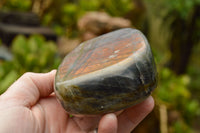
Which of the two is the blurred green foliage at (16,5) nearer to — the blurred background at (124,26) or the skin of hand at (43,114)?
the blurred background at (124,26)

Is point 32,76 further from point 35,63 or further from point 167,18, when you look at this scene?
point 167,18

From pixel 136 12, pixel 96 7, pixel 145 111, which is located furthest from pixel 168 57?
pixel 145 111

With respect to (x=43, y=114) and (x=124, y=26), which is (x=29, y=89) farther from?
(x=124, y=26)

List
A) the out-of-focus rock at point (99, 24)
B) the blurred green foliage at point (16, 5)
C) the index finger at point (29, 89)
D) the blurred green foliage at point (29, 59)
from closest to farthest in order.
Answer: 1. the index finger at point (29, 89)
2. the blurred green foliage at point (29, 59)
3. the out-of-focus rock at point (99, 24)
4. the blurred green foliage at point (16, 5)

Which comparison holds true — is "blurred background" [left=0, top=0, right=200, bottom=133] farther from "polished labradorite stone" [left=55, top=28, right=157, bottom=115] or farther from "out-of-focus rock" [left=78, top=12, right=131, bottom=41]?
"polished labradorite stone" [left=55, top=28, right=157, bottom=115]

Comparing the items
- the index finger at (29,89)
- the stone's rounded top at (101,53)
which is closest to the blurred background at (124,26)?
the index finger at (29,89)
